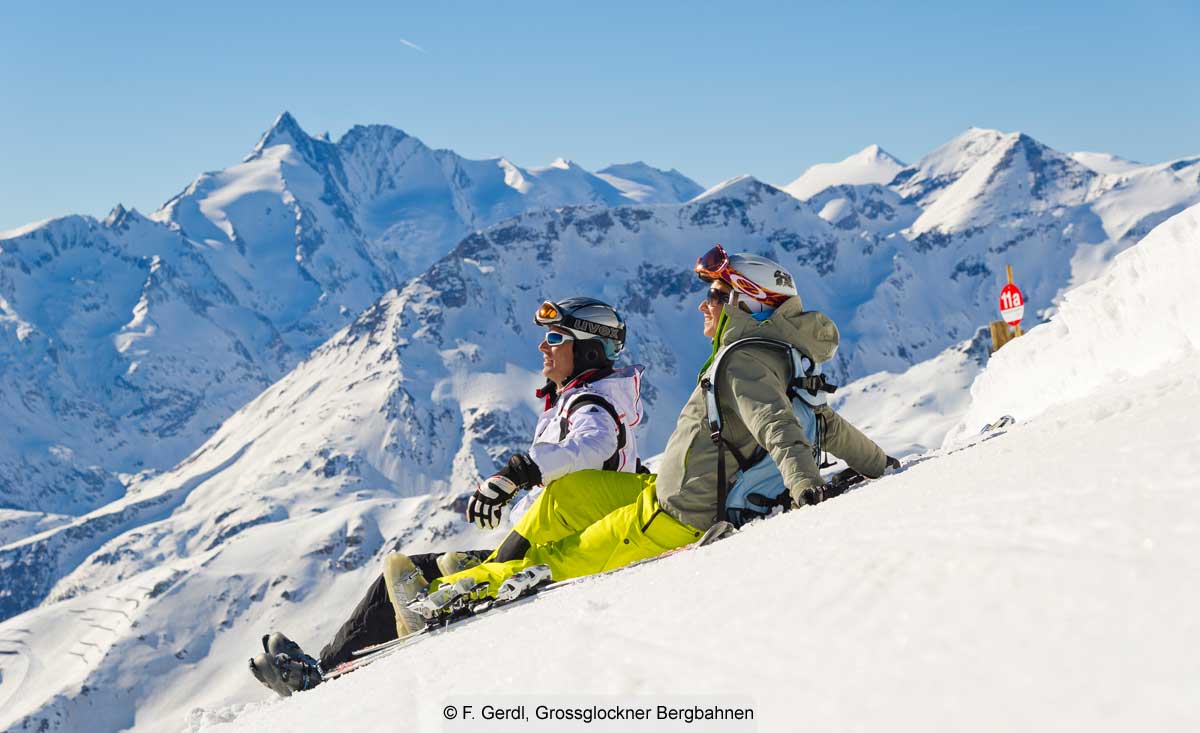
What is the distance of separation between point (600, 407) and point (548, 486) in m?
0.77

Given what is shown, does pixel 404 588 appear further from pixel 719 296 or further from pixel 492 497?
pixel 719 296

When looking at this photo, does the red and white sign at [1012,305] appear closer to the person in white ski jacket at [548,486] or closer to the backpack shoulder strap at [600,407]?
the person in white ski jacket at [548,486]

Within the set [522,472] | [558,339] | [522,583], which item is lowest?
[522,583]

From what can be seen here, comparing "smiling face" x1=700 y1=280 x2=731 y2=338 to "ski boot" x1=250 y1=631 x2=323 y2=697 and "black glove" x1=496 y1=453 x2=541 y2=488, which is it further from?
"ski boot" x1=250 y1=631 x2=323 y2=697

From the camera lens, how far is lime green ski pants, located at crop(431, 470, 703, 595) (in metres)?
6.66

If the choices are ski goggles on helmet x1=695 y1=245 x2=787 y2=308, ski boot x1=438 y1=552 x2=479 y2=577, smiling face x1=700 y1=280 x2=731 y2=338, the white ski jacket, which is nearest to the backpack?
ski goggles on helmet x1=695 y1=245 x2=787 y2=308

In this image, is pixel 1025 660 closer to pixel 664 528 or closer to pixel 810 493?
pixel 810 493

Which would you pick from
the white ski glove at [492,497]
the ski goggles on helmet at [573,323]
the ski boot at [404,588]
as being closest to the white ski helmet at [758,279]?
the ski goggles on helmet at [573,323]

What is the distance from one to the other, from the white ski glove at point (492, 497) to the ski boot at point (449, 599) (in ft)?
1.53

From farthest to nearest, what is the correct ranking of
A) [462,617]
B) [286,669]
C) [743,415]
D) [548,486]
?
1. [548,486]
2. [286,669]
3. [462,617]
4. [743,415]

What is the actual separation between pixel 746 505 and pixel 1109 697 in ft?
13.8

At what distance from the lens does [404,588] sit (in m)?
7.20

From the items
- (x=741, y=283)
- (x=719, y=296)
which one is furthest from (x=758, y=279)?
(x=719, y=296)

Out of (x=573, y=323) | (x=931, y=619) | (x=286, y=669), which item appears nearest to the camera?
(x=931, y=619)
